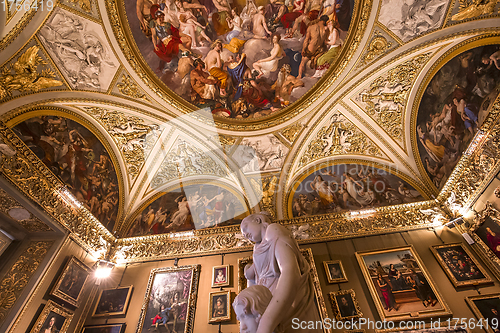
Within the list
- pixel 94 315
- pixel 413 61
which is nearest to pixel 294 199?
pixel 413 61

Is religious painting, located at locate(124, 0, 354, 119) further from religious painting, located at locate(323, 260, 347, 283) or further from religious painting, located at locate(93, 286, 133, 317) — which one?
religious painting, located at locate(93, 286, 133, 317)

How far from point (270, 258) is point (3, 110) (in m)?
7.67

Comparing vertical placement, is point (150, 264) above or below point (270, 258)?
above

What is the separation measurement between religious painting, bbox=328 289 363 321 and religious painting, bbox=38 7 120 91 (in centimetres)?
1004

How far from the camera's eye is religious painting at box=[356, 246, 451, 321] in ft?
22.3

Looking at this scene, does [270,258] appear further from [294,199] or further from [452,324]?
[294,199]

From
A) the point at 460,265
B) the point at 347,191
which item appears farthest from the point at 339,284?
the point at 347,191

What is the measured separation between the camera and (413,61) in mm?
8414

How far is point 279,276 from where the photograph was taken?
2760 millimetres

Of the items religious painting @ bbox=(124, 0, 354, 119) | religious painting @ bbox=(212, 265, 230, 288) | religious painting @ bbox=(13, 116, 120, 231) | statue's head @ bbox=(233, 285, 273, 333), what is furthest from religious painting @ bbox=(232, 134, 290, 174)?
statue's head @ bbox=(233, 285, 273, 333)

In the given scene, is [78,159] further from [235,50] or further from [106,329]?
[235,50]

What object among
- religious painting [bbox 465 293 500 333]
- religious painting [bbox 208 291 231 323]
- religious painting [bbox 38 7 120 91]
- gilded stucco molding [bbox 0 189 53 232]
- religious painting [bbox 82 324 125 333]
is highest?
religious painting [bbox 38 7 120 91]

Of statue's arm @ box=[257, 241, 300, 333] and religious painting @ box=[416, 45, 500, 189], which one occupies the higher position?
religious painting @ box=[416, 45, 500, 189]

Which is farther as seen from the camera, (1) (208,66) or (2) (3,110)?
(1) (208,66)
